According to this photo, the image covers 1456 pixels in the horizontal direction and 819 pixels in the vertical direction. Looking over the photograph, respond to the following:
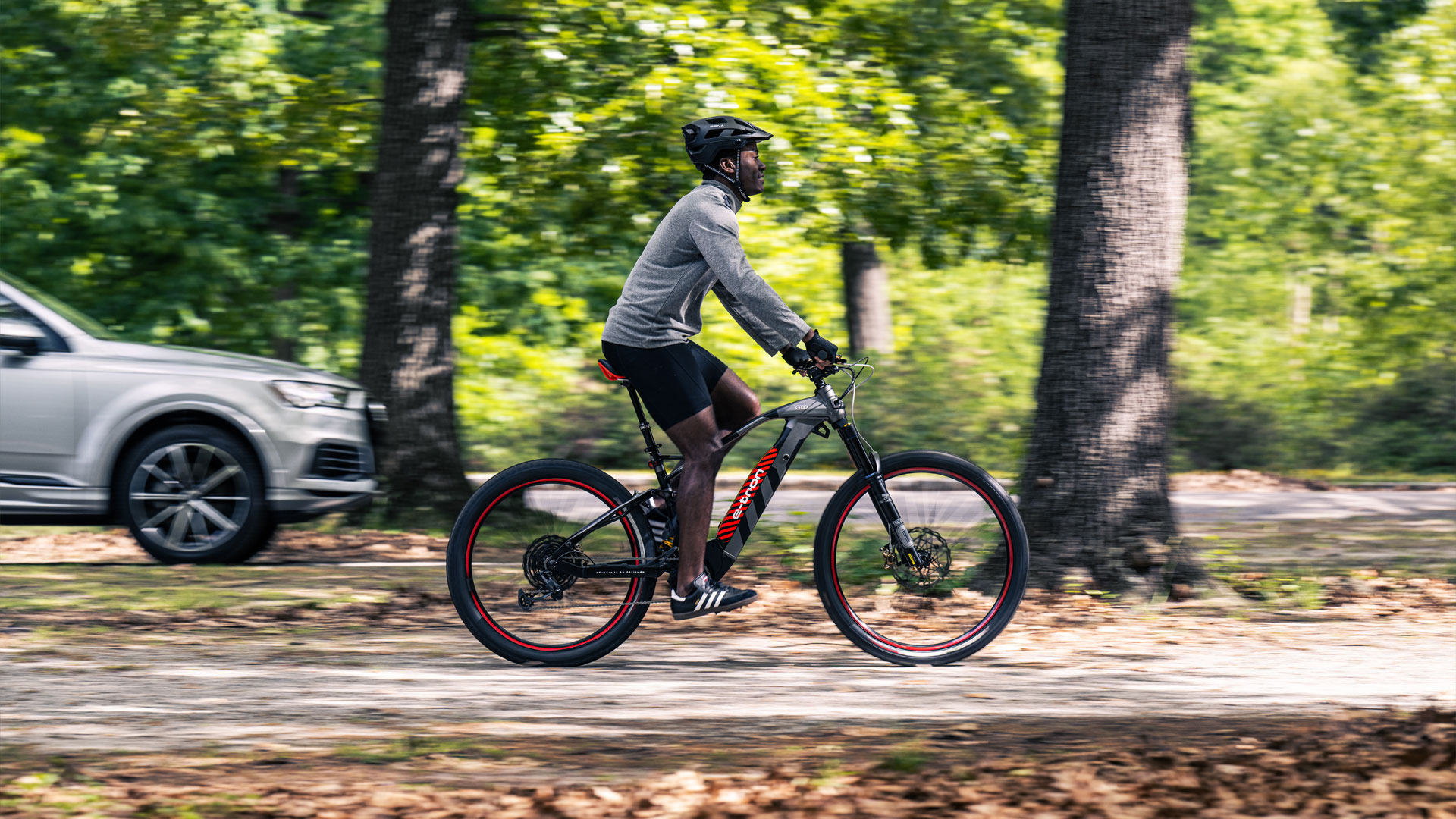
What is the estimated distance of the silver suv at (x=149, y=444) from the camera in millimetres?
8891

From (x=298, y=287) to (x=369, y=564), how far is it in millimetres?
10239

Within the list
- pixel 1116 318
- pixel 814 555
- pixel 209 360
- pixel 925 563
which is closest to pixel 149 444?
pixel 209 360

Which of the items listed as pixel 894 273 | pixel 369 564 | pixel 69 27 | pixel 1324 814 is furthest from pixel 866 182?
pixel 894 273

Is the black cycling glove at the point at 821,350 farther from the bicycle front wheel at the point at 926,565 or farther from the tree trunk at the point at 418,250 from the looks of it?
the tree trunk at the point at 418,250

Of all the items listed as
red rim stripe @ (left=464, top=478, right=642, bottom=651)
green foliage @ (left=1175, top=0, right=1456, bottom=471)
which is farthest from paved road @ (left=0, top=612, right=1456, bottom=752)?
green foliage @ (left=1175, top=0, right=1456, bottom=471)

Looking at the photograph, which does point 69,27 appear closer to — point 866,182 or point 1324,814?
point 866,182

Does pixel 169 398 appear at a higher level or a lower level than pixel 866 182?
lower

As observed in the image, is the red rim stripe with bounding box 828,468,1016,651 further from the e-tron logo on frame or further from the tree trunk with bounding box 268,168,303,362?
the tree trunk with bounding box 268,168,303,362

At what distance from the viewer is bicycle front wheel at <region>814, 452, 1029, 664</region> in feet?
20.1

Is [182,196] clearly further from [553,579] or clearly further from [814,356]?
[814,356]

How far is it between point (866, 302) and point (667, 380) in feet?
48.2

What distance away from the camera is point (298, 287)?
18578 millimetres

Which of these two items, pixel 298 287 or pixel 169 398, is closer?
pixel 169 398

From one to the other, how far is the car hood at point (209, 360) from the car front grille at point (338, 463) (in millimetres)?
426
